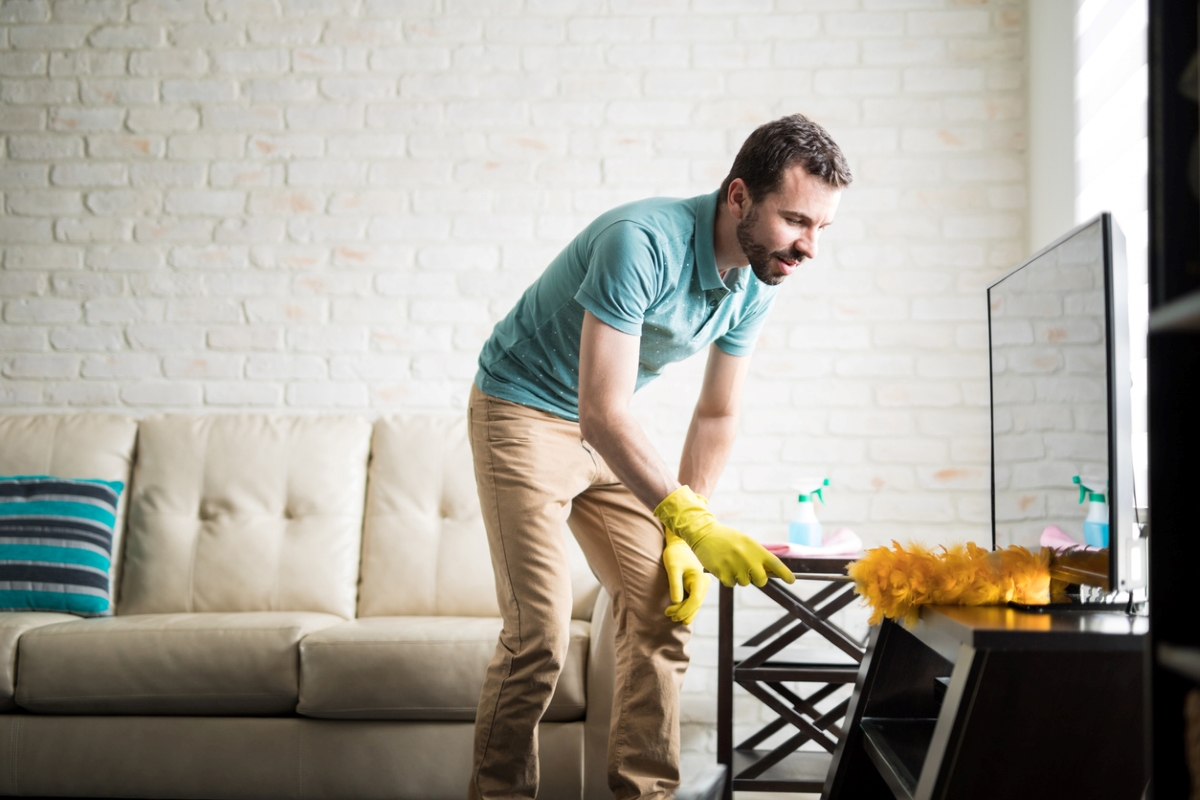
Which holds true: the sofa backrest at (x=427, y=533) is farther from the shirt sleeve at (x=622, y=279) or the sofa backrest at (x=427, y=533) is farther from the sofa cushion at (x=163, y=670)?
the shirt sleeve at (x=622, y=279)

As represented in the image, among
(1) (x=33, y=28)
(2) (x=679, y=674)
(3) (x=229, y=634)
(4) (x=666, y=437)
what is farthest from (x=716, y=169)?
(1) (x=33, y=28)

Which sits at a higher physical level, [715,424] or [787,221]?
[787,221]

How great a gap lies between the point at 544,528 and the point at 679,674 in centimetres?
33

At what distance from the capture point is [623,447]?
145 centimetres

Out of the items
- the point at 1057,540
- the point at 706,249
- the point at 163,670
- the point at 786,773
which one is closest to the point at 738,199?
the point at 706,249

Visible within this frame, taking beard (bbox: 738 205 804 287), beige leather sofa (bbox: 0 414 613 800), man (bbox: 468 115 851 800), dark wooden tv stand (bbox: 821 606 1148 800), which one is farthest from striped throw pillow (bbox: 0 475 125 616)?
dark wooden tv stand (bbox: 821 606 1148 800)

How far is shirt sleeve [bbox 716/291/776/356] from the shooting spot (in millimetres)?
1777

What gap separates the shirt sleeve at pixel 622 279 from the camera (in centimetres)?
143

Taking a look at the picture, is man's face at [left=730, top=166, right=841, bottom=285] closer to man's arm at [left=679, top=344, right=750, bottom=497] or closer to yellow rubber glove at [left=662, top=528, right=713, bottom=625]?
man's arm at [left=679, top=344, right=750, bottom=497]

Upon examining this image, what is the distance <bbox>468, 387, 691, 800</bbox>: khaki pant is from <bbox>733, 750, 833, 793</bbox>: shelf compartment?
390mm

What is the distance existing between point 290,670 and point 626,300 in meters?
1.16

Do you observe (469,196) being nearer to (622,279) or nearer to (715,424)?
(715,424)

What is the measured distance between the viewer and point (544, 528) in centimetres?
156

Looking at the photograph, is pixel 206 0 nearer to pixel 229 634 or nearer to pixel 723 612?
pixel 229 634
